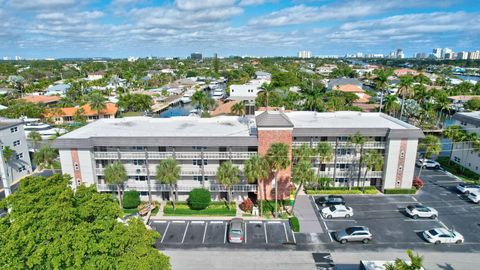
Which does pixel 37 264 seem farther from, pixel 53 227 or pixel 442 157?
pixel 442 157

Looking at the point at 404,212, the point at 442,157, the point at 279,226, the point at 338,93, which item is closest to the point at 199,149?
the point at 279,226

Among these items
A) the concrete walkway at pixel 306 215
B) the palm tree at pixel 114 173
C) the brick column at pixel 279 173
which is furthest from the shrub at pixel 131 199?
the concrete walkway at pixel 306 215

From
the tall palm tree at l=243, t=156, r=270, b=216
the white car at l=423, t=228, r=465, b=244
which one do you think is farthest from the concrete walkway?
the white car at l=423, t=228, r=465, b=244

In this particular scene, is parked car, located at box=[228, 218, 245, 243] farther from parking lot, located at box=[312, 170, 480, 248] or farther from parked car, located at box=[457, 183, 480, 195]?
parked car, located at box=[457, 183, 480, 195]

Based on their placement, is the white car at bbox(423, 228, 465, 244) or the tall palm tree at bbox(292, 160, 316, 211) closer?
the white car at bbox(423, 228, 465, 244)

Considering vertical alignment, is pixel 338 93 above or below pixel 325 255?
above

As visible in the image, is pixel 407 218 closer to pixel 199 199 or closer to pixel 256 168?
pixel 256 168
